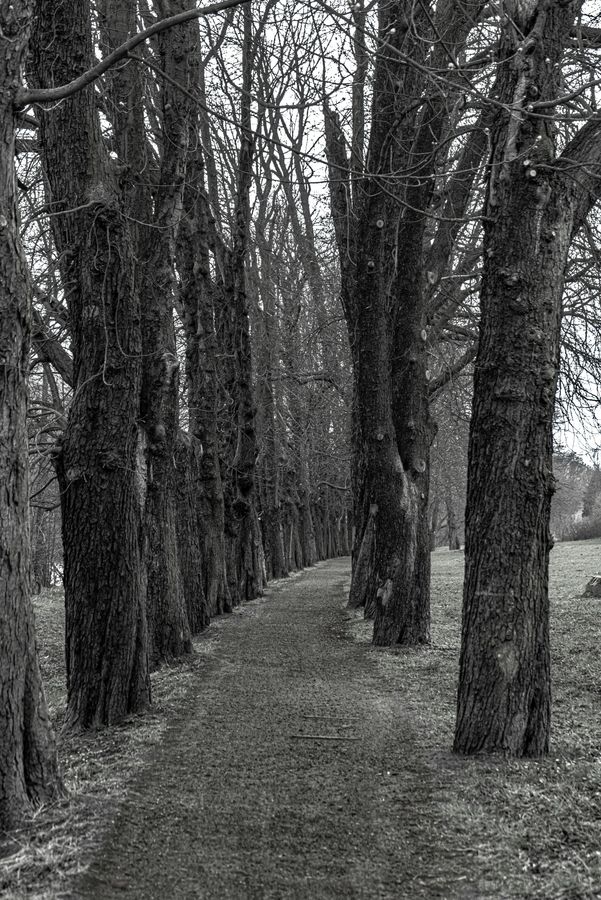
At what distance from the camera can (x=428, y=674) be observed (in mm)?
10055


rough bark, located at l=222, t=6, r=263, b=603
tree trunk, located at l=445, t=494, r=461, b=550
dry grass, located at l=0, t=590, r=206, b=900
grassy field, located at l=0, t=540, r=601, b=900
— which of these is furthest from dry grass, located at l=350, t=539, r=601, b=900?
tree trunk, located at l=445, t=494, r=461, b=550

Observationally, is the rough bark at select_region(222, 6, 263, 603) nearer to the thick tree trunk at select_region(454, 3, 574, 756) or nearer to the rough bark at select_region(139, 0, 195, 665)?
the rough bark at select_region(139, 0, 195, 665)


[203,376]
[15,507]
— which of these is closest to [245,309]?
[203,376]

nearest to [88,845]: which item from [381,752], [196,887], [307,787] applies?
[196,887]

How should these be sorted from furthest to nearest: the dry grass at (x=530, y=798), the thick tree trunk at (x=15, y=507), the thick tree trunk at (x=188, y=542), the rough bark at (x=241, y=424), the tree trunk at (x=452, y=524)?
1. the tree trunk at (x=452, y=524)
2. the rough bark at (x=241, y=424)
3. the thick tree trunk at (x=188, y=542)
4. the thick tree trunk at (x=15, y=507)
5. the dry grass at (x=530, y=798)

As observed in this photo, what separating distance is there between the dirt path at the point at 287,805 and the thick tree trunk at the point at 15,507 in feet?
2.06

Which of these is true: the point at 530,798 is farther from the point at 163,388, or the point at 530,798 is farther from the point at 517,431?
the point at 163,388

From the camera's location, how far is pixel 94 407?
26.3 ft

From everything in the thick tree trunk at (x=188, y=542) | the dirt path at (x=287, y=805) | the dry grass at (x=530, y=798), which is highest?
the thick tree trunk at (x=188, y=542)

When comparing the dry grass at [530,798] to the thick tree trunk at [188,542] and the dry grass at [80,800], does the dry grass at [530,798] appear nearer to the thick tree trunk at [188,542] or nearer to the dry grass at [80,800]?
the dry grass at [80,800]

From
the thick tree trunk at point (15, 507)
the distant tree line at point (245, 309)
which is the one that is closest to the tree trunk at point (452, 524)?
the distant tree line at point (245, 309)

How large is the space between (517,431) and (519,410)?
0.15 meters

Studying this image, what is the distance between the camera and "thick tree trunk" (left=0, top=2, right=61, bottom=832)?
5.19 meters

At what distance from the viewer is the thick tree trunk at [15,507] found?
17.0ft
